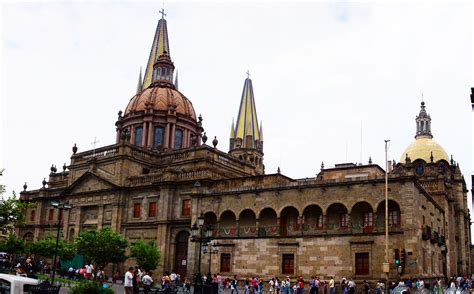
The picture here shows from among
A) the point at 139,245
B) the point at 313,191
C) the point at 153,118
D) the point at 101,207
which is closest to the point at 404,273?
the point at 313,191

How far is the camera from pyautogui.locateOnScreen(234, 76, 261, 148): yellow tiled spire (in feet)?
258

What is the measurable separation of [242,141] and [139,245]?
42224 millimetres

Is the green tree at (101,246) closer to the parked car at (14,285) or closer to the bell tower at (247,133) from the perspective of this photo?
the parked car at (14,285)

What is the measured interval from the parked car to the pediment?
30390 millimetres

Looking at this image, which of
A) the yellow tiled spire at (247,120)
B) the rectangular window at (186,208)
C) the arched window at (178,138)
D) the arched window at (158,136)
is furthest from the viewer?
the yellow tiled spire at (247,120)

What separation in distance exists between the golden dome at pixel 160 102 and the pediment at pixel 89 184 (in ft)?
32.6

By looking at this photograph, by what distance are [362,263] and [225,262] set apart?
10342 mm

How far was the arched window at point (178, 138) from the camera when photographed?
57.2m

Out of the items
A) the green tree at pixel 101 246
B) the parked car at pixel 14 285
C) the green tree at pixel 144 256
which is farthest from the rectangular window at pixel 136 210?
the parked car at pixel 14 285

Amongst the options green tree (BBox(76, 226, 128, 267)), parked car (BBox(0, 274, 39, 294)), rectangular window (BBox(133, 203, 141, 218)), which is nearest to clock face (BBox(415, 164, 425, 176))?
rectangular window (BBox(133, 203, 141, 218))

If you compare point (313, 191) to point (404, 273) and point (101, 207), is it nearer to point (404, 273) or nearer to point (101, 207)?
point (404, 273)

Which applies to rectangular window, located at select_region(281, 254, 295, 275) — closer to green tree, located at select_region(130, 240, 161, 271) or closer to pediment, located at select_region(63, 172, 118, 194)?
green tree, located at select_region(130, 240, 161, 271)

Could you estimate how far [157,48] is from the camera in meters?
68.0

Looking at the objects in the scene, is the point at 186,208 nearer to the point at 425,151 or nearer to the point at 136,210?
the point at 136,210
